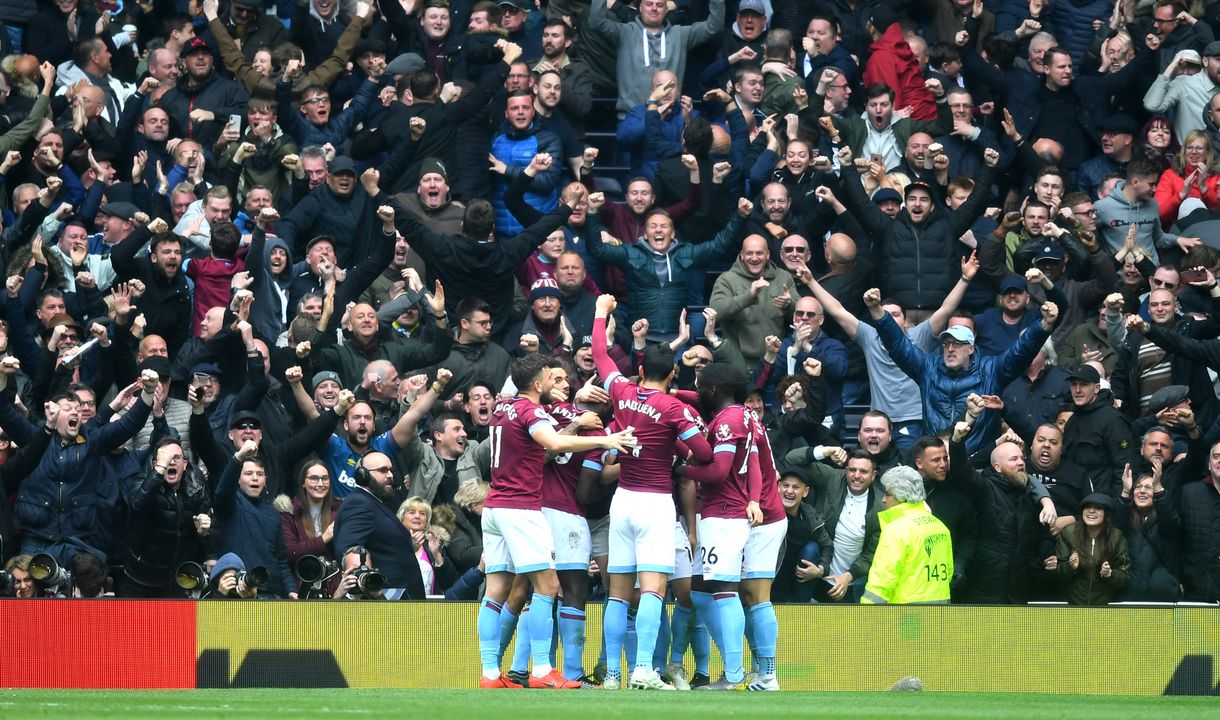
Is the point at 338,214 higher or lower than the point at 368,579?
higher

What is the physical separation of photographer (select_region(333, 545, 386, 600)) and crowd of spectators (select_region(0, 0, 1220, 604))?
4 centimetres

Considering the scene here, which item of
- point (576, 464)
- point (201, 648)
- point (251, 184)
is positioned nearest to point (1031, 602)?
point (576, 464)

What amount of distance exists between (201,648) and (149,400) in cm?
217

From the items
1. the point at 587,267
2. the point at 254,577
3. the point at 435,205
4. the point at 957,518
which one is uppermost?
the point at 435,205

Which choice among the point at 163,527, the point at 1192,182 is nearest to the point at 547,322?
the point at 163,527

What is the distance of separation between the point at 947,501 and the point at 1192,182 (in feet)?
18.3

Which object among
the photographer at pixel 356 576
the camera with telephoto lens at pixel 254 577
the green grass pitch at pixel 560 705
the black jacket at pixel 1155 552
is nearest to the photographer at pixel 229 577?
the camera with telephoto lens at pixel 254 577

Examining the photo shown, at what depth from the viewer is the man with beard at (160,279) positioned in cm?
1706

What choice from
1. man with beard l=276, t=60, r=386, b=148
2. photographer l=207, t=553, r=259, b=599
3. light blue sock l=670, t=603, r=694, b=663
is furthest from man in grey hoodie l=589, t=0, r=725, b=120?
light blue sock l=670, t=603, r=694, b=663

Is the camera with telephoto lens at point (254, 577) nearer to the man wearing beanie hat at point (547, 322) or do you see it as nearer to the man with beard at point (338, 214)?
the man wearing beanie hat at point (547, 322)

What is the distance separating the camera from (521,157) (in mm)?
18766

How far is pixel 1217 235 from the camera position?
18016 mm

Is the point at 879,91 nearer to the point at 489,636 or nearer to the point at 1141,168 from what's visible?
the point at 1141,168

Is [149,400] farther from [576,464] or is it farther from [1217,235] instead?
[1217,235]
